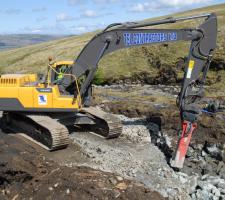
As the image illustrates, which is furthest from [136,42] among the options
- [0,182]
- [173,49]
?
[173,49]

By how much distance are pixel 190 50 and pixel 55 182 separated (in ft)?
17.8

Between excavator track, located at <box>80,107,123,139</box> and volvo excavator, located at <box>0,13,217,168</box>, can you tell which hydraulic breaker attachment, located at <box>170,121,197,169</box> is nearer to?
volvo excavator, located at <box>0,13,217,168</box>

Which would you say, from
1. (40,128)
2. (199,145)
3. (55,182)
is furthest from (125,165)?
(40,128)

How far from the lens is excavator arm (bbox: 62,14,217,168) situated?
11641mm

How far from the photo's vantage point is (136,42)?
41.3 feet

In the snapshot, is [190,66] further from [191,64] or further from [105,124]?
[105,124]

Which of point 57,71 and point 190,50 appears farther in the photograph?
point 57,71

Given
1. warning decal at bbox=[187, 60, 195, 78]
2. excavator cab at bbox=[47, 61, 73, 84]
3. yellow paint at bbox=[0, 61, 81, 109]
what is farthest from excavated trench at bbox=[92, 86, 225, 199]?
Answer: excavator cab at bbox=[47, 61, 73, 84]

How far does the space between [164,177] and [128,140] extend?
338 centimetres

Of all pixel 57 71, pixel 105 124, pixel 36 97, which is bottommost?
pixel 105 124

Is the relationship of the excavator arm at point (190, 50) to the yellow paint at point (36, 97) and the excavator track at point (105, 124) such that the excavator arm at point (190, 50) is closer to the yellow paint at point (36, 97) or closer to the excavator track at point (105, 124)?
the yellow paint at point (36, 97)

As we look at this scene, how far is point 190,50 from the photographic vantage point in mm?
11805

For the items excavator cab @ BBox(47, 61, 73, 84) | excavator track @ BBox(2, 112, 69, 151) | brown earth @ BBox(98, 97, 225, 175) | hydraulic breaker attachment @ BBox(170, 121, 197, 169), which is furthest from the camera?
excavator cab @ BBox(47, 61, 73, 84)

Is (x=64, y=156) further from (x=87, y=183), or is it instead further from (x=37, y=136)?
(x=87, y=183)
